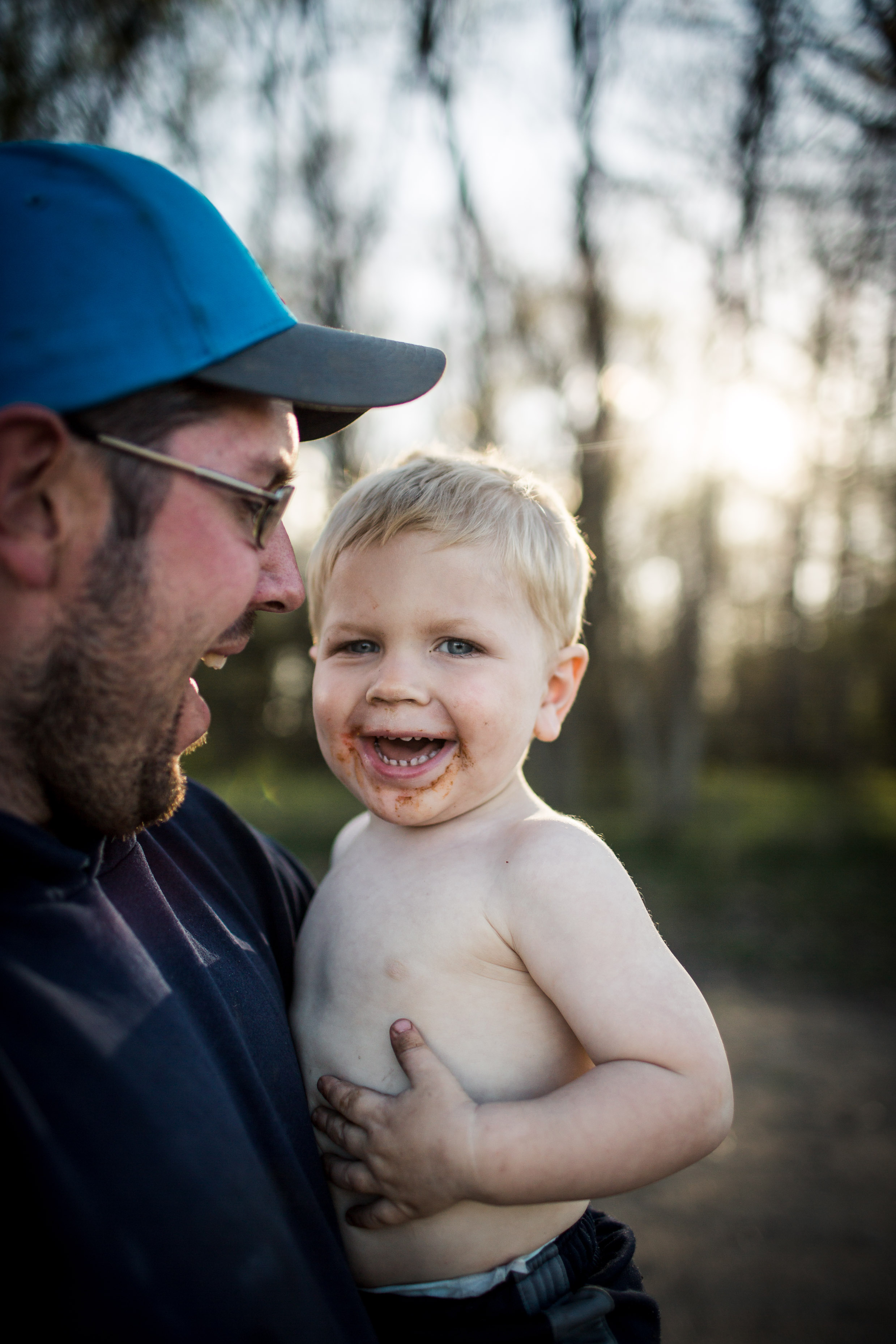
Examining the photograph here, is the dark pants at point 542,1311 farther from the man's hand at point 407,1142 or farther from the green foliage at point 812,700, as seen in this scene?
the green foliage at point 812,700

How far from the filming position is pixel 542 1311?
1443 millimetres

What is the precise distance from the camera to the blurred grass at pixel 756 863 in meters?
7.44

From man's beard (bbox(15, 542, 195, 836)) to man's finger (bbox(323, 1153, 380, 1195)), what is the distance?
0.68 meters

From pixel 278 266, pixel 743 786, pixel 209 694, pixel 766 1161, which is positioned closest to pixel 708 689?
pixel 743 786

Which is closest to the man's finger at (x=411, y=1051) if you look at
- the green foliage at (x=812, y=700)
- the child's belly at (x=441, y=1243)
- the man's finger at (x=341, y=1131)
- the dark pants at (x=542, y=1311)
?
the man's finger at (x=341, y=1131)

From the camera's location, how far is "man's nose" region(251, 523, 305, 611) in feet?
5.22

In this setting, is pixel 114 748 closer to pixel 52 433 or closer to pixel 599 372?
pixel 52 433

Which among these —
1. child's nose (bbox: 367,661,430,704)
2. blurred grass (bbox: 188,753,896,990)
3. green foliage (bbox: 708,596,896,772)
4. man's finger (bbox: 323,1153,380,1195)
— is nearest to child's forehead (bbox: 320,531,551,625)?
child's nose (bbox: 367,661,430,704)

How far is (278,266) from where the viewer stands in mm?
9930

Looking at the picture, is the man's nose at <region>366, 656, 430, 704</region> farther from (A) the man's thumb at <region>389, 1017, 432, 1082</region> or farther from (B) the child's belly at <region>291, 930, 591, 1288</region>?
(A) the man's thumb at <region>389, 1017, 432, 1082</region>

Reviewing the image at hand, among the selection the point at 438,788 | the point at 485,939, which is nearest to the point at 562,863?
the point at 485,939

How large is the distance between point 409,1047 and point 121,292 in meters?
1.31

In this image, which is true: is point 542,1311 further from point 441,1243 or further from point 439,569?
point 439,569

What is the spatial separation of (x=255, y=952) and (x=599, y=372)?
9430 millimetres
